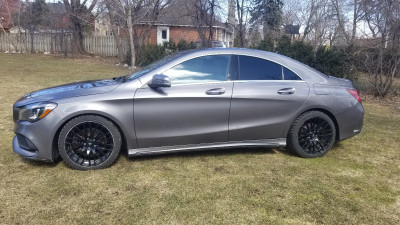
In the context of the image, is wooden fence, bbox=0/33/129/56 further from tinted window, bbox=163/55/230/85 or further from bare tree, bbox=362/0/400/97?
tinted window, bbox=163/55/230/85

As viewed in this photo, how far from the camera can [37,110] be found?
3758mm

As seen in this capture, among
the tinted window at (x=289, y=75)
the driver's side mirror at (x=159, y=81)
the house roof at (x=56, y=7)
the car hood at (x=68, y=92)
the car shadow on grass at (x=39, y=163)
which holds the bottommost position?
the car shadow on grass at (x=39, y=163)

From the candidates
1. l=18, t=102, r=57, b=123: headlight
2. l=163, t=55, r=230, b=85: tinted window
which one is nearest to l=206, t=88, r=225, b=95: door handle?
l=163, t=55, r=230, b=85: tinted window

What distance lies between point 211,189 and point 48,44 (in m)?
28.1

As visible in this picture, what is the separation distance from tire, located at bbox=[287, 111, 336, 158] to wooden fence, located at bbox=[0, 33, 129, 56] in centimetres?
2476

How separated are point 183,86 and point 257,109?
105 centimetres

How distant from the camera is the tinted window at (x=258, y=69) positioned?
4.37 metres

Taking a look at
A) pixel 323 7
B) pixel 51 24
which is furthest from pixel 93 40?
pixel 323 7

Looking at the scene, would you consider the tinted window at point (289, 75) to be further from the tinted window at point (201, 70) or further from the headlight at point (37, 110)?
the headlight at point (37, 110)

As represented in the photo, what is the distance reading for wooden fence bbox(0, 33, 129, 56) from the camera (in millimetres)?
27141

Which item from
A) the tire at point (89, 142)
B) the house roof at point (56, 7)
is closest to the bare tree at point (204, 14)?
the tire at point (89, 142)

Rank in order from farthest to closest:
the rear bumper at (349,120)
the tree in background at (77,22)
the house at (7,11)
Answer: the house at (7,11), the tree in background at (77,22), the rear bumper at (349,120)

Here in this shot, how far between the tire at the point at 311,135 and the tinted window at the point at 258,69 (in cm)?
71

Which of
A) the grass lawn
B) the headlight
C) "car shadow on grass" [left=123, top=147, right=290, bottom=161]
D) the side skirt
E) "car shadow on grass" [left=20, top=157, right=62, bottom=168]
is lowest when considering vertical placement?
the grass lawn
